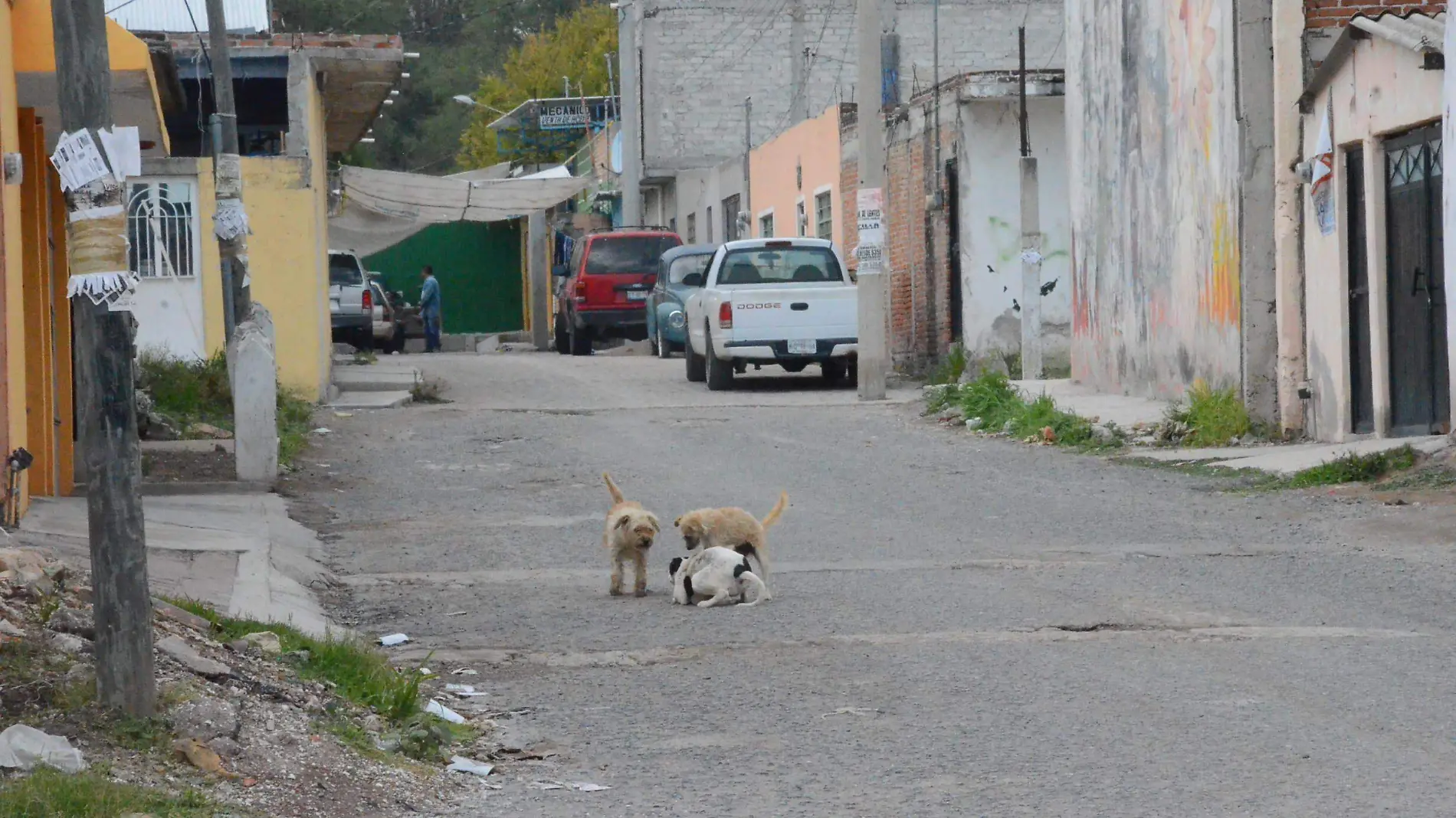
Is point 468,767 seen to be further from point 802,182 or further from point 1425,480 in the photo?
point 802,182

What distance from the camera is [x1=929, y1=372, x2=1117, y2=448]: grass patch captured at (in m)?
16.3

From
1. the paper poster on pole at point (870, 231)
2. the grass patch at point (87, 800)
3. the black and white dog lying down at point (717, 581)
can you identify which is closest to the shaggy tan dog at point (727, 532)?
the black and white dog lying down at point (717, 581)

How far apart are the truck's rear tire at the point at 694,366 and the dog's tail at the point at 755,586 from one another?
15372mm

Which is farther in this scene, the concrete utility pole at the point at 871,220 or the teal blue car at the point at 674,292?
the teal blue car at the point at 674,292

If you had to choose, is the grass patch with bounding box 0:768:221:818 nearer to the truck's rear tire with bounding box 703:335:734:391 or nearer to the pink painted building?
the truck's rear tire with bounding box 703:335:734:391

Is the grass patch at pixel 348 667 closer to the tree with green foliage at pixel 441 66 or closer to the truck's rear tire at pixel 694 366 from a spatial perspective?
the truck's rear tire at pixel 694 366

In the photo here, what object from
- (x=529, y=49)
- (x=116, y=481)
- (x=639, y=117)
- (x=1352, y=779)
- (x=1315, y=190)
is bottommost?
(x=1352, y=779)

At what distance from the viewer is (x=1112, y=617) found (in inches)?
317

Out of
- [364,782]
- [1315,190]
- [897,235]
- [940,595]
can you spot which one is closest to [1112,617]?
[940,595]

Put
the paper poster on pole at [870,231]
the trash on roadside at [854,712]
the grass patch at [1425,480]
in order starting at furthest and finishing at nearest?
the paper poster on pole at [870,231]
the grass patch at [1425,480]
the trash on roadside at [854,712]

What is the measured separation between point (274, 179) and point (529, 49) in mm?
42182

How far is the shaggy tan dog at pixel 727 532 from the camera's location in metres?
8.60

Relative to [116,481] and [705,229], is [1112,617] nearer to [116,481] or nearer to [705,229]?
[116,481]

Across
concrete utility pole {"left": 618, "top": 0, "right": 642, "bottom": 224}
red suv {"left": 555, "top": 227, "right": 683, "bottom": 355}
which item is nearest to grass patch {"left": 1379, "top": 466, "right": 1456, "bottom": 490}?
red suv {"left": 555, "top": 227, "right": 683, "bottom": 355}
